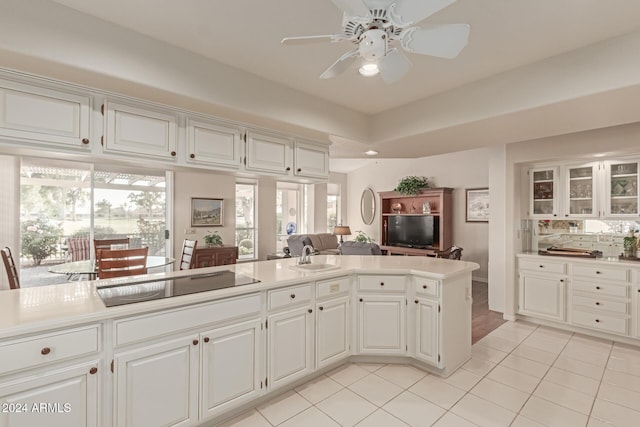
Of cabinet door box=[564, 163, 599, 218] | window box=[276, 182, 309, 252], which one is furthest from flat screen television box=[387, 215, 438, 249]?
cabinet door box=[564, 163, 599, 218]

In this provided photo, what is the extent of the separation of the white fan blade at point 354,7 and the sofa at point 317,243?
19.0ft

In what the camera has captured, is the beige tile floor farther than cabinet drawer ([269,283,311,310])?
No

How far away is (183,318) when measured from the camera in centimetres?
181

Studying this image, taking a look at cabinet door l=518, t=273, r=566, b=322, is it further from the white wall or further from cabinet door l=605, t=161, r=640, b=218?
the white wall

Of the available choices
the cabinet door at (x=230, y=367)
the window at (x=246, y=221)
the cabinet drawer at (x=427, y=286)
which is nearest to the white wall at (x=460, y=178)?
the window at (x=246, y=221)

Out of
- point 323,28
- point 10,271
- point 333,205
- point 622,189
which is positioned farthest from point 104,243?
point 622,189

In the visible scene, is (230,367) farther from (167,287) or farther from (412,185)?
(412,185)

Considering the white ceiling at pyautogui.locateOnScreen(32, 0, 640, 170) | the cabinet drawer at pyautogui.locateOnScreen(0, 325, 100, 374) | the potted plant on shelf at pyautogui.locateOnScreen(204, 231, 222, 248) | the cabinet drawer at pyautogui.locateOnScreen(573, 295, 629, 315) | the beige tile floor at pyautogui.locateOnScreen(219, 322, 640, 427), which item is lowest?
the beige tile floor at pyautogui.locateOnScreen(219, 322, 640, 427)

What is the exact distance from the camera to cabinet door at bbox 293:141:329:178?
3.01 meters

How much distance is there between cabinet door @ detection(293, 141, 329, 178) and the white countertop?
944mm

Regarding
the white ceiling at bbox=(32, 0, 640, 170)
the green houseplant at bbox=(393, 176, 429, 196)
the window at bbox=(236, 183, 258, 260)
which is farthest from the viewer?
the green houseplant at bbox=(393, 176, 429, 196)

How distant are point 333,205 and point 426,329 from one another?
7.17 m

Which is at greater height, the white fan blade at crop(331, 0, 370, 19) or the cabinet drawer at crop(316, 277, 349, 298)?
the white fan blade at crop(331, 0, 370, 19)

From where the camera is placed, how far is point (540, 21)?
181 cm
